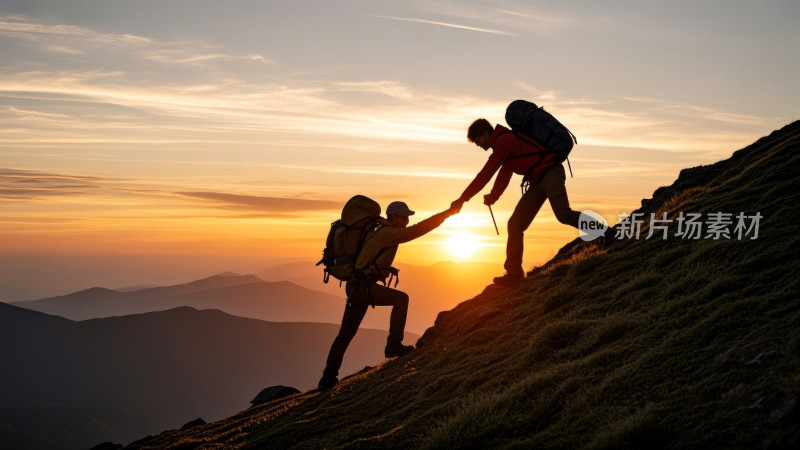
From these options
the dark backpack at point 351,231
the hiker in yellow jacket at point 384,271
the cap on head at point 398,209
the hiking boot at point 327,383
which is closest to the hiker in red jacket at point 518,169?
the hiker in yellow jacket at point 384,271

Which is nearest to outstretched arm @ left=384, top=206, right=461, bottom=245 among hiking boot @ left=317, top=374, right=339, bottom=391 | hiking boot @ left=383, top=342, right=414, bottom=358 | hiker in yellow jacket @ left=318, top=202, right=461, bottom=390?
hiker in yellow jacket @ left=318, top=202, right=461, bottom=390

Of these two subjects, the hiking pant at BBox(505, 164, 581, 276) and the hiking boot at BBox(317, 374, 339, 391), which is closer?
the hiking pant at BBox(505, 164, 581, 276)

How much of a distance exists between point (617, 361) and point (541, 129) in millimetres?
6742

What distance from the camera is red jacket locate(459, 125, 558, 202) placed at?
46.5 feet

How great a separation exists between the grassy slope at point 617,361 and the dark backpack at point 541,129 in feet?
9.10

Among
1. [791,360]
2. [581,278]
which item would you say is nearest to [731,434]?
[791,360]

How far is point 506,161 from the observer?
1461cm

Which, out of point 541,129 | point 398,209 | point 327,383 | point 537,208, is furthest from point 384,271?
point 327,383

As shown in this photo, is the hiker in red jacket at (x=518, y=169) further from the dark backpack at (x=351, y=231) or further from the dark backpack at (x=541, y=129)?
the dark backpack at (x=351, y=231)

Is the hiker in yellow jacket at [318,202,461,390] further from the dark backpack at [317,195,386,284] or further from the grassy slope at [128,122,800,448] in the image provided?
the grassy slope at [128,122,800,448]

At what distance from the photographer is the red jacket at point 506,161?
46.5ft

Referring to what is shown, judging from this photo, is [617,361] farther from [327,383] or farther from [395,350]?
[327,383]

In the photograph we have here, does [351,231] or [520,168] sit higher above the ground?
[520,168]

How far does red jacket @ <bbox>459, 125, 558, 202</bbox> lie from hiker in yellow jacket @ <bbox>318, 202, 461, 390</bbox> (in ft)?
3.44
